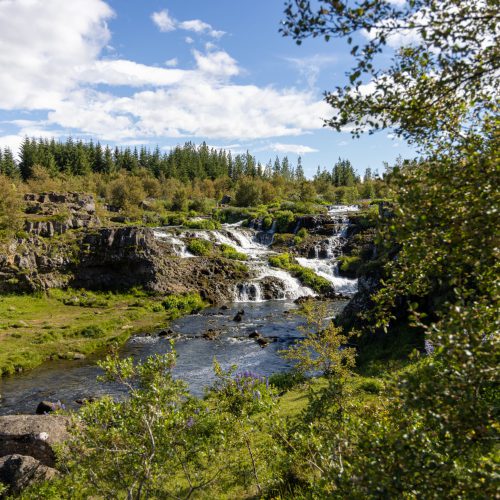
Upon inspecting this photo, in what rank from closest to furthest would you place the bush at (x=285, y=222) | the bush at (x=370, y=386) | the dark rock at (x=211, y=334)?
the bush at (x=370, y=386) < the dark rock at (x=211, y=334) < the bush at (x=285, y=222)

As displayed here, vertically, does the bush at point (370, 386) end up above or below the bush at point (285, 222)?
below

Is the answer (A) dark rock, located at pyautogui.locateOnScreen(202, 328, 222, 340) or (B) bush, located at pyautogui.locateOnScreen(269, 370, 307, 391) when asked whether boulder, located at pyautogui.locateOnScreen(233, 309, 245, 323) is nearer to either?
(A) dark rock, located at pyautogui.locateOnScreen(202, 328, 222, 340)

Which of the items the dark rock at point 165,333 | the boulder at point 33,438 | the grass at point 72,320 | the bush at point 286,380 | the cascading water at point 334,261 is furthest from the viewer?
the cascading water at point 334,261

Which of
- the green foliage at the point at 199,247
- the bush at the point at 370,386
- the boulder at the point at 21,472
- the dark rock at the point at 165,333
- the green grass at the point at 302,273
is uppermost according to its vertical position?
the bush at the point at 370,386

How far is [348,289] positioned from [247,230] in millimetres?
25953

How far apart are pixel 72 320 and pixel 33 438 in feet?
81.6

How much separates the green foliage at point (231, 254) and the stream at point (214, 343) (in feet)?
3.90

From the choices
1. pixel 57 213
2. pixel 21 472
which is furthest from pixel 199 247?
pixel 21 472

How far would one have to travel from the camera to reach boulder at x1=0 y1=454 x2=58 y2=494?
40.3 ft

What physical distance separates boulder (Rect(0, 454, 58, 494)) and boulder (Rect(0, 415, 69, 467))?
101 centimetres

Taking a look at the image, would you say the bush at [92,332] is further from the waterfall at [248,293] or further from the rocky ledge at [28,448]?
the waterfall at [248,293]

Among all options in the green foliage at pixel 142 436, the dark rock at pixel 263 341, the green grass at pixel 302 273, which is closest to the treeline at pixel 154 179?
the green grass at pixel 302 273

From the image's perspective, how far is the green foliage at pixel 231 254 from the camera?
189ft

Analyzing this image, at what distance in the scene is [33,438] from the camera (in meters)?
Answer: 14.2
